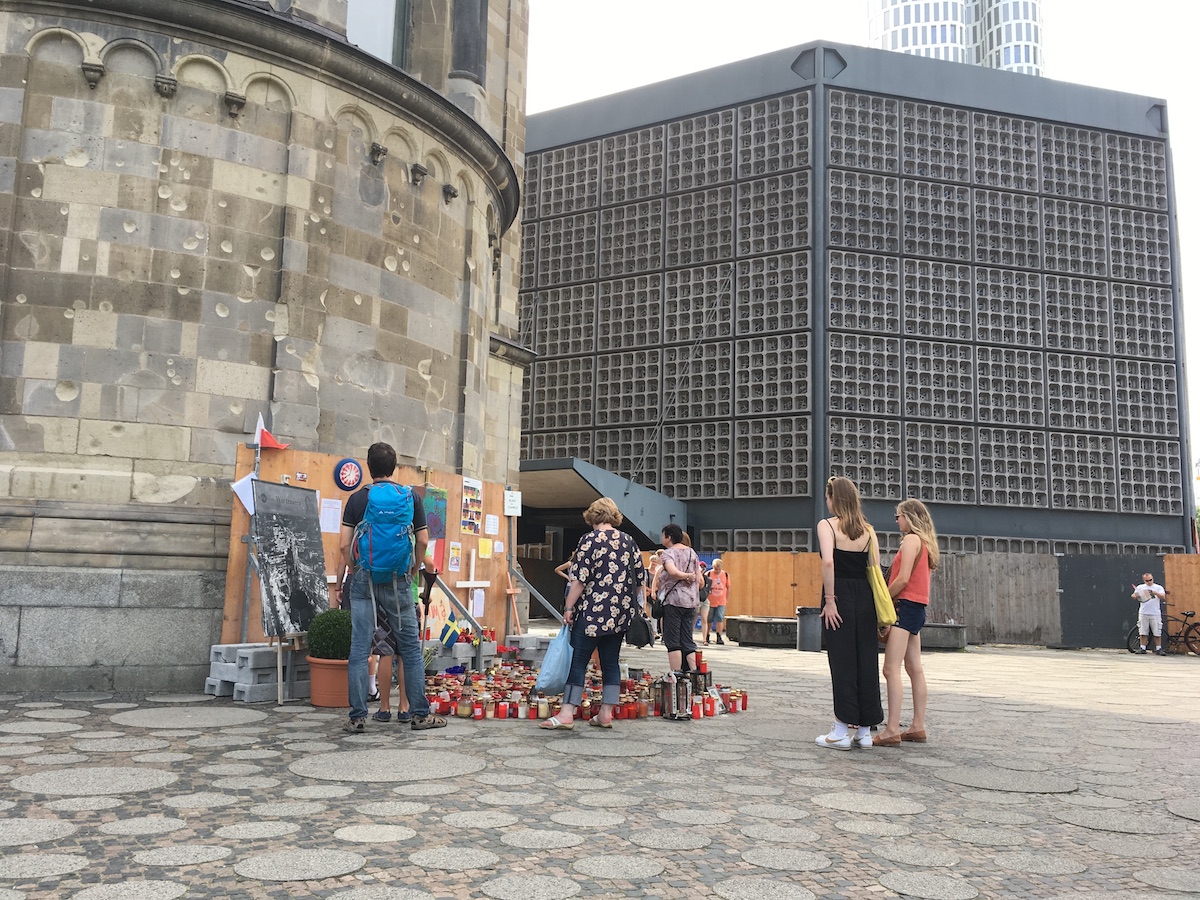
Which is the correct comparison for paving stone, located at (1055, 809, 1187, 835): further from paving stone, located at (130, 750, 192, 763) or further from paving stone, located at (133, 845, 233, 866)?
paving stone, located at (130, 750, 192, 763)

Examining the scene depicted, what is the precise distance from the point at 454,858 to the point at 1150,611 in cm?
2145

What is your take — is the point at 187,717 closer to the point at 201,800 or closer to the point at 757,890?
the point at 201,800

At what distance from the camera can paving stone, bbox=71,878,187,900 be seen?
3.49 m

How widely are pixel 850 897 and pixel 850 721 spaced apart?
3.57 m

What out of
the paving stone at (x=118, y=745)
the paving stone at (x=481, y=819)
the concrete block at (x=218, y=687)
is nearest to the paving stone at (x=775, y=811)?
the paving stone at (x=481, y=819)

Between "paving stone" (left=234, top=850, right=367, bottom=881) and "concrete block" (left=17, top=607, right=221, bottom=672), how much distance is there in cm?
Answer: 558

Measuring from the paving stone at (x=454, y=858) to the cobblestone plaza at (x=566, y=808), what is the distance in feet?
0.05

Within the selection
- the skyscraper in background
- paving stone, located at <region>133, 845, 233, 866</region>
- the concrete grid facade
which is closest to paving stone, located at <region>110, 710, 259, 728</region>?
paving stone, located at <region>133, 845, 233, 866</region>

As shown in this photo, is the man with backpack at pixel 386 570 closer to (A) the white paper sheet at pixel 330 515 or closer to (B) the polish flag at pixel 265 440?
(B) the polish flag at pixel 265 440

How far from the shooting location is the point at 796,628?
2019cm

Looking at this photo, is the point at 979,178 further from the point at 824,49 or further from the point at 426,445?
the point at 426,445

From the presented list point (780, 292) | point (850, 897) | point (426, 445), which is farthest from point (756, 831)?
point (780, 292)

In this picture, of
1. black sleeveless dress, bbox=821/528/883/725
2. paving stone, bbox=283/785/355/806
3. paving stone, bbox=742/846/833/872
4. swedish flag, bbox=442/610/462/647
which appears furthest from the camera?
swedish flag, bbox=442/610/462/647

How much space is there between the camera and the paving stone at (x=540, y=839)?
14.1 ft
